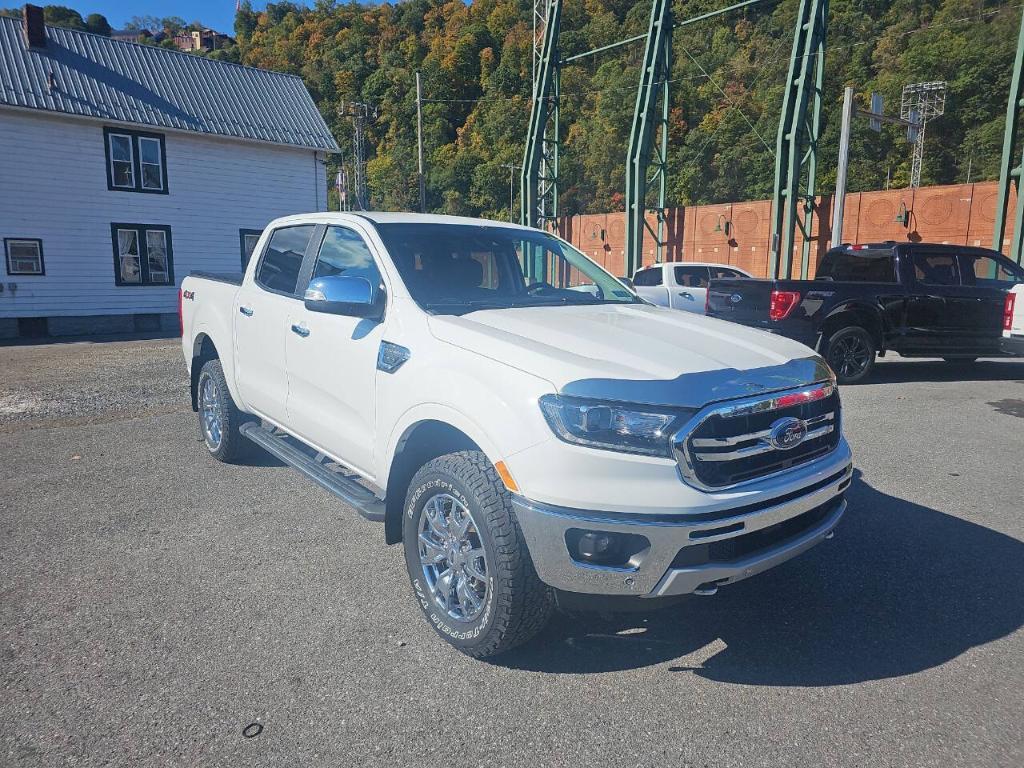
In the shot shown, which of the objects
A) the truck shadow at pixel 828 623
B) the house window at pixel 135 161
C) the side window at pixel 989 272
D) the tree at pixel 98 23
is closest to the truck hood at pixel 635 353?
the truck shadow at pixel 828 623

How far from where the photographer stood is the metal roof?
18359 mm

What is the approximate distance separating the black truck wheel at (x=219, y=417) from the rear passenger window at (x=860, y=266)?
27.4 ft

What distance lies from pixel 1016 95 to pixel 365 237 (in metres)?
16.5

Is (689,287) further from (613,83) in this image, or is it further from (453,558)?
(613,83)

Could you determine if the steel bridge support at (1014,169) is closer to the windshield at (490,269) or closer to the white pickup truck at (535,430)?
the windshield at (490,269)

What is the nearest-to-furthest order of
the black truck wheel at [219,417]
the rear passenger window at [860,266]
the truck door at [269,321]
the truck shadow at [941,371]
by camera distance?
the truck door at [269,321] → the black truck wheel at [219,417] → the rear passenger window at [860,266] → the truck shadow at [941,371]

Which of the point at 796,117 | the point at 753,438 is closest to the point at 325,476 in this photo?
the point at 753,438

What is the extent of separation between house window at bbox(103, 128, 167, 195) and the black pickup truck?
1692cm

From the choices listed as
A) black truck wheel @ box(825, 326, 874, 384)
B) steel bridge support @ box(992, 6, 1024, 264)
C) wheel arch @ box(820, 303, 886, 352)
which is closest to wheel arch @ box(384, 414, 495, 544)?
wheel arch @ box(820, 303, 886, 352)

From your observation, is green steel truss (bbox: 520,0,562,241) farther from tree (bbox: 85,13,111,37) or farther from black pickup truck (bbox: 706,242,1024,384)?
tree (bbox: 85,13,111,37)

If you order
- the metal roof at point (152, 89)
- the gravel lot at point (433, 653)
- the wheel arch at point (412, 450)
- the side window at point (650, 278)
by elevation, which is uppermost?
the metal roof at point (152, 89)

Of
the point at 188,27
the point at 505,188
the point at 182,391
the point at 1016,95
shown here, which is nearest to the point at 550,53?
the point at 1016,95

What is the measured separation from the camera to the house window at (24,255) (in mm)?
18047

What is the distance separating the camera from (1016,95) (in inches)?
577
